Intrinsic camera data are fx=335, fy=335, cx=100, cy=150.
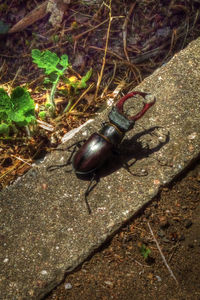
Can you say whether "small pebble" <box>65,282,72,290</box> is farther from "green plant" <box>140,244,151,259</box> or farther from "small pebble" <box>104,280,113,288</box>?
"green plant" <box>140,244,151,259</box>

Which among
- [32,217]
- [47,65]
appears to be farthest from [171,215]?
[47,65]

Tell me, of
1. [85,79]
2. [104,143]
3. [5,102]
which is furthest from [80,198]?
[85,79]

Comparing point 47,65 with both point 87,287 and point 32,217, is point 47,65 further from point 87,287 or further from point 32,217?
point 87,287

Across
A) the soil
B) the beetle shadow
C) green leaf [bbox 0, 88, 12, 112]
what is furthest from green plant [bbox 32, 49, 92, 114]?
the beetle shadow

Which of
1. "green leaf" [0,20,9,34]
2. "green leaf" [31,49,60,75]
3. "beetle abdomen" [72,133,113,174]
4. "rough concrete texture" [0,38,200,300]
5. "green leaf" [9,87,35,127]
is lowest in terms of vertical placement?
"rough concrete texture" [0,38,200,300]

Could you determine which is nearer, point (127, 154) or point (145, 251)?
point (145, 251)

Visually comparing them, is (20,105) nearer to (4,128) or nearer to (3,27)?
(4,128)
